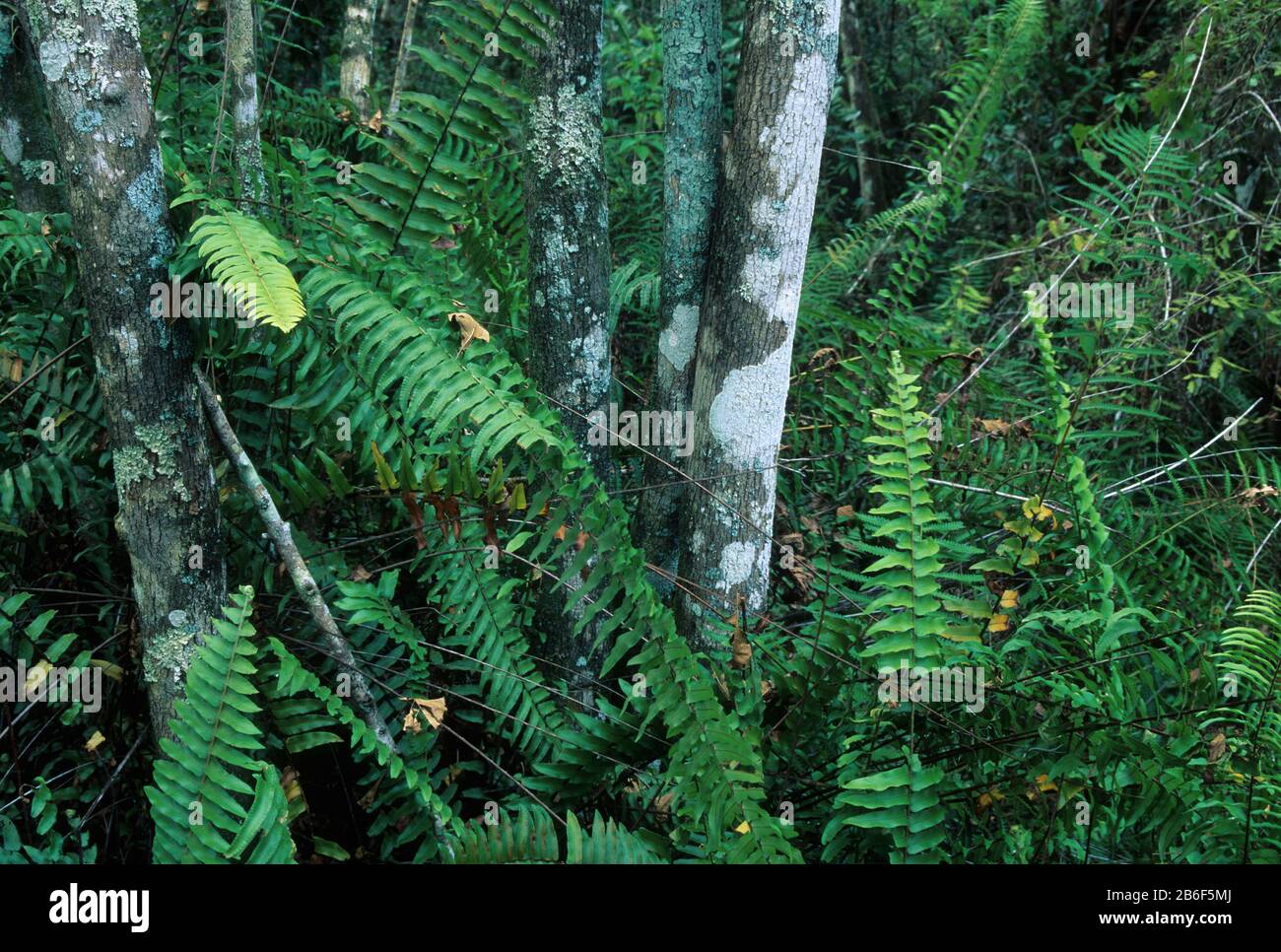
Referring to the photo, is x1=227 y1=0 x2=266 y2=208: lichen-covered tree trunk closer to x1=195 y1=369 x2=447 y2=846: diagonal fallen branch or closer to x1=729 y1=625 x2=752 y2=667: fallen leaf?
x1=195 y1=369 x2=447 y2=846: diagonal fallen branch

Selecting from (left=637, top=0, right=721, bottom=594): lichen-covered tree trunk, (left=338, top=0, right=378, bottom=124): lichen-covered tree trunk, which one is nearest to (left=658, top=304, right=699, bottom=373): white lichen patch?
(left=637, top=0, right=721, bottom=594): lichen-covered tree trunk

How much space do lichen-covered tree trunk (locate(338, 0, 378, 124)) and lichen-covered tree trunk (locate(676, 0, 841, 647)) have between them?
3.16 metres

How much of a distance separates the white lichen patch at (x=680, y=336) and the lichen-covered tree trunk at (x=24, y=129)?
2.26 metres

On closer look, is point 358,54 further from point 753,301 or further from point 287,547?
point 287,547

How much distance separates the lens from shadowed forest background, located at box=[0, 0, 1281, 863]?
2.55 m

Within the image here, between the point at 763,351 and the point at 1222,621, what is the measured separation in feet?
6.10

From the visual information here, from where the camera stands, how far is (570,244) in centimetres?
322

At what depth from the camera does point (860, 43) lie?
7.55 m

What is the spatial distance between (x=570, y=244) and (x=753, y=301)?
621mm

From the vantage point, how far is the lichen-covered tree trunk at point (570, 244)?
314cm

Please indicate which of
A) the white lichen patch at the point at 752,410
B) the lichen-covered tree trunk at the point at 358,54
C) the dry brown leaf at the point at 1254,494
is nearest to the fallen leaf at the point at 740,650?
the white lichen patch at the point at 752,410

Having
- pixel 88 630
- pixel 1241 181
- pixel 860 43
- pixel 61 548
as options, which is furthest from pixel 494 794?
pixel 860 43

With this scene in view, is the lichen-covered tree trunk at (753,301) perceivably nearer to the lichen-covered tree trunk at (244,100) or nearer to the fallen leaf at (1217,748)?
the fallen leaf at (1217,748)
